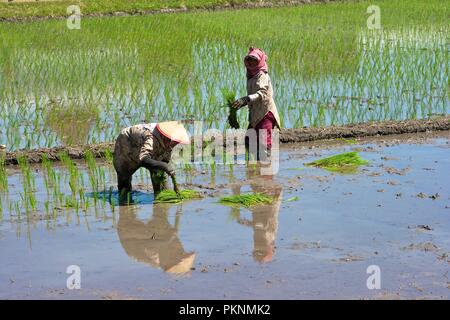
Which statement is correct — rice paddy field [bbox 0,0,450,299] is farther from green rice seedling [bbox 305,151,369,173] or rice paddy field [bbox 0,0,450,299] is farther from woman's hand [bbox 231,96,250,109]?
woman's hand [bbox 231,96,250,109]

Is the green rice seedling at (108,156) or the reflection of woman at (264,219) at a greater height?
the green rice seedling at (108,156)

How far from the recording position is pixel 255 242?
518 cm

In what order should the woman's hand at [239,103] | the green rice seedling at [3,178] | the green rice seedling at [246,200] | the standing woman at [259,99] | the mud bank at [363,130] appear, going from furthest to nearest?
the mud bank at [363,130], the standing woman at [259,99], the woman's hand at [239,103], the green rice seedling at [3,178], the green rice seedling at [246,200]

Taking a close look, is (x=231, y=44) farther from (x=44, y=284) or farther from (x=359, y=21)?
(x=44, y=284)

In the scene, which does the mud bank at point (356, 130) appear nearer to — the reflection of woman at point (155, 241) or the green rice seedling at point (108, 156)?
the green rice seedling at point (108, 156)

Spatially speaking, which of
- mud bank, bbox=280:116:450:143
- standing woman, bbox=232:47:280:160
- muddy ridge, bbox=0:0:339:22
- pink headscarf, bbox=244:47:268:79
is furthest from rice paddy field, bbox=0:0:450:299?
muddy ridge, bbox=0:0:339:22

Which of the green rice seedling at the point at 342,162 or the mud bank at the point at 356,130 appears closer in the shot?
the green rice seedling at the point at 342,162

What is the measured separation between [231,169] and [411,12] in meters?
9.89

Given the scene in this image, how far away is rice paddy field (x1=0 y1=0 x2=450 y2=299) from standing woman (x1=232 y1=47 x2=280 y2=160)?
0.28 meters

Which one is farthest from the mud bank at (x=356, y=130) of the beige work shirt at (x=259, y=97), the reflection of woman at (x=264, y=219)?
the reflection of woman at (x=264, y=219)

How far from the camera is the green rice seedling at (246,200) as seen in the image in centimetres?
589

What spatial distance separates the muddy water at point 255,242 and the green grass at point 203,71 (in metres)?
1.83

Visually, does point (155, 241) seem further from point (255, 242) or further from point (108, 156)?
point (108, 156)

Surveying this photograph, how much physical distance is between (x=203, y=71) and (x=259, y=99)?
3834mm
